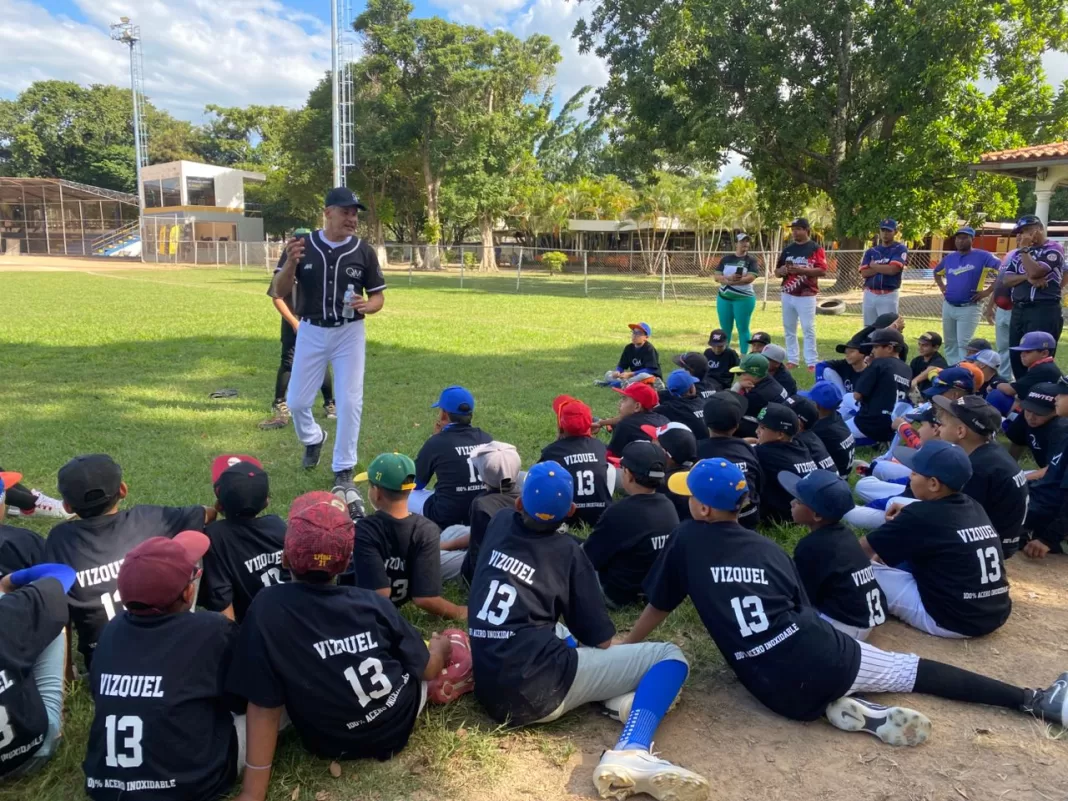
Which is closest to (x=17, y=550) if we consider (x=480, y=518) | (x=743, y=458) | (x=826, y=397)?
(x=480, y=518)

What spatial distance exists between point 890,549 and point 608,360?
25.4ft

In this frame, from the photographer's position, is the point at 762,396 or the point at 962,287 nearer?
the point at 762,396

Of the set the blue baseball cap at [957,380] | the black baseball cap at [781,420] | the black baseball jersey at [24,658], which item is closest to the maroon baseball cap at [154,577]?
the black baseball jersey at [24,658]

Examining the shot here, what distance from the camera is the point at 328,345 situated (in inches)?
219

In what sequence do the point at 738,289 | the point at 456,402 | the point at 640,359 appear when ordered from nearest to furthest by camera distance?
1. the point at 456,402
2. the point at 640,359
3. the point at 738,289

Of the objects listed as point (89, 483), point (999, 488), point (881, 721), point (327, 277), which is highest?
point (327, 277)

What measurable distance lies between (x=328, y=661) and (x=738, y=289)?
8.88m

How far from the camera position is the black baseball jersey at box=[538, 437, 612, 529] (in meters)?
4.50

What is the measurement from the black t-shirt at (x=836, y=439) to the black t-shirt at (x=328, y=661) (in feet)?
12.4

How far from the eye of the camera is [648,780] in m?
2.50

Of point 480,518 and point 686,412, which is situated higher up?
point 686,412

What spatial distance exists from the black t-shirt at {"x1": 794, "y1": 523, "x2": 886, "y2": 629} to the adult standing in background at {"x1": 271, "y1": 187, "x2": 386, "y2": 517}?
321 cm

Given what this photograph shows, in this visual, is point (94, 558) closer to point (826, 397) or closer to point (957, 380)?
point (826, 397)

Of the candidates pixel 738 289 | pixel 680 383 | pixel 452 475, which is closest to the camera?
pixel 452 475
